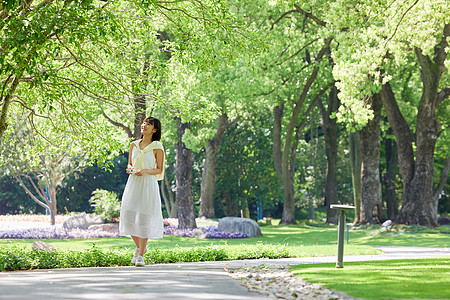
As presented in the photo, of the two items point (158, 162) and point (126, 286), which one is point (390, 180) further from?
point (126, 286)

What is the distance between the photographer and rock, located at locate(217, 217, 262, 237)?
74.8 ft

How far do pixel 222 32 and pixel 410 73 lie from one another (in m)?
23.5

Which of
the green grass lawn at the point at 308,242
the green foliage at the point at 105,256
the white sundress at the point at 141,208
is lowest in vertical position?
the green grass lawn at the point at 308,242

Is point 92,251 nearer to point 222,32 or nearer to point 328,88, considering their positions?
point 222,32

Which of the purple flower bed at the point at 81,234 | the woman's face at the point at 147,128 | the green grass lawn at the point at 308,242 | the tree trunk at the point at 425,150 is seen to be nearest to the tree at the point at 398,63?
the tree trunk at the point at 425,150

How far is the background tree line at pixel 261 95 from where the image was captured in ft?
41.0

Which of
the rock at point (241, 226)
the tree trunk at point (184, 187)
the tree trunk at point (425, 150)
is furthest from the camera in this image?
the tree trunk at point (184, 187)

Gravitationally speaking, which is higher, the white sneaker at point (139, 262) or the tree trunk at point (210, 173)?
the tree trunk at point (210, 173)

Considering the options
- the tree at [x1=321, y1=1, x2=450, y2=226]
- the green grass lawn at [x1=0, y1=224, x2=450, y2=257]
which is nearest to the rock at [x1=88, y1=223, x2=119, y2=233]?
Answer: the green grass lawn at [x1=0, y1=224, x2=450, y2=257]

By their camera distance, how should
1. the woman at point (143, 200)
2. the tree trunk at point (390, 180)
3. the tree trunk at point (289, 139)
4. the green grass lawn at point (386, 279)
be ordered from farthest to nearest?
the tree trunk at point (390, 180) → the tree trunk at point (289, 139) → the woman at point (143, 200) → the green grass lawn at point (386, 279)

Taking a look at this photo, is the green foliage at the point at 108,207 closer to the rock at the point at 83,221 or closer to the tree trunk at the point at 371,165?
the rock at the point at 83,221

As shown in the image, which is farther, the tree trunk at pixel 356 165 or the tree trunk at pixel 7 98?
the tree trunk at pixel 356 165

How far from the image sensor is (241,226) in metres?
23.1

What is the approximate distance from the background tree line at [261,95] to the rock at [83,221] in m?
2.71
